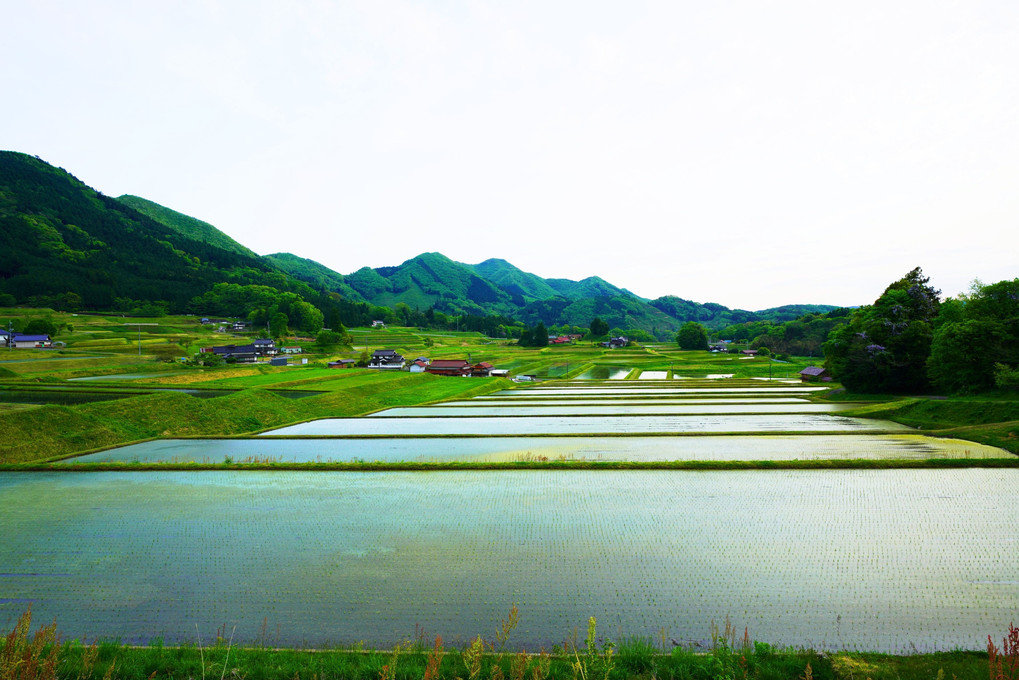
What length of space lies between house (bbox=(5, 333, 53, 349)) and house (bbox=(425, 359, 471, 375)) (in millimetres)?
42696

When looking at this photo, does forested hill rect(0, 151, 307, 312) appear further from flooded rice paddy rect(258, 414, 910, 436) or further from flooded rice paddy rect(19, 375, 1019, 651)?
flooded rice paddy rect(19, 375, 1019, 651)

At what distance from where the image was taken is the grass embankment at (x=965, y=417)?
18.0 m

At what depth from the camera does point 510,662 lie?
221 inches

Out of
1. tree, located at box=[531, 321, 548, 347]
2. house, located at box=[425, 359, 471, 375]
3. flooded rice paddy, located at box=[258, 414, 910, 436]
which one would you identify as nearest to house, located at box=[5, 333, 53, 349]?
house, located at box=[425, 359, 471, 375]

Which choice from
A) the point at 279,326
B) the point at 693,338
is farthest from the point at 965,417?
the point at 279,326

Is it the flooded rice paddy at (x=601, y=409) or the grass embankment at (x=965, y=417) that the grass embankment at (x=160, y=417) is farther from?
the grass embankment at (x=965, y=417)

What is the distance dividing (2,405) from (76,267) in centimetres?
11698

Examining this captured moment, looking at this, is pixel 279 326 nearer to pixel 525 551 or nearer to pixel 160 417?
pixel 160 417

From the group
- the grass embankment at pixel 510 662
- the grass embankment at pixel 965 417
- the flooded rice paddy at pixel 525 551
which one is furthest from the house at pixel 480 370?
the grass embankment at pixel 510 662

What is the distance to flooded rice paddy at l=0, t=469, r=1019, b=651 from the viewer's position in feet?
22.6

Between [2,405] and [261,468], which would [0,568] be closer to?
[261,468]

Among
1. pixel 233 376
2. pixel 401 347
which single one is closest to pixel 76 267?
pixel 401 347

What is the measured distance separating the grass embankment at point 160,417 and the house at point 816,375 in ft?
115

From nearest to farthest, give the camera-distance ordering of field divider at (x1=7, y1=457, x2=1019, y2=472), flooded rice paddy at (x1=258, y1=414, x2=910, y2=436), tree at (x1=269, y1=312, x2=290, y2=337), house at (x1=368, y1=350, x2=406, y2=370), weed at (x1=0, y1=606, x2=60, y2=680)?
weed at (x1=0, y1=606, x2=60, y2=680) < field divider at (x1=7, y1=457, x2=1019, y2=472) < flooded rice paddy at (x1=258, y1=414, x2=910, y2=436) < house at (x1=368, y1=350, x2=406, y2=370) < tree at (x1=269, y1=312, x2=290, y2=337)
